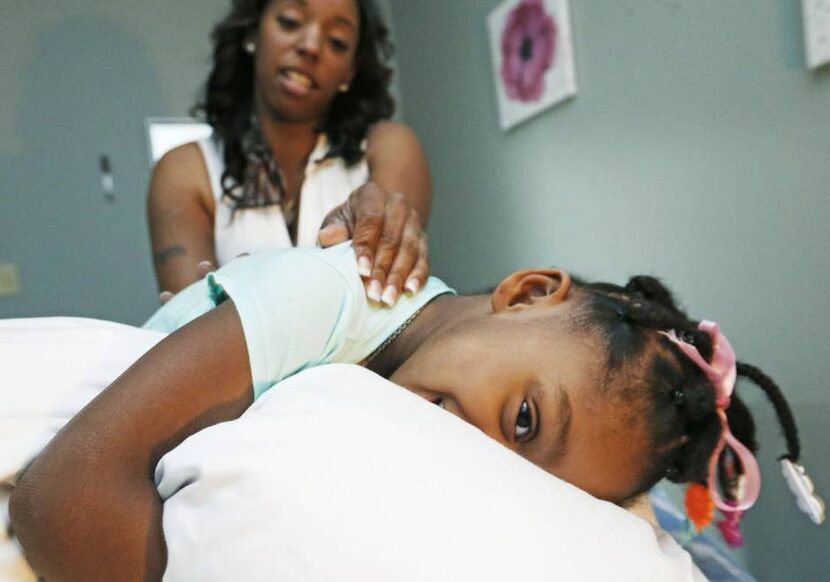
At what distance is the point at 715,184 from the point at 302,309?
33.7 inches

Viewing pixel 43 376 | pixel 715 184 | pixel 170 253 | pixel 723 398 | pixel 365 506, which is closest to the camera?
pixel 365 506

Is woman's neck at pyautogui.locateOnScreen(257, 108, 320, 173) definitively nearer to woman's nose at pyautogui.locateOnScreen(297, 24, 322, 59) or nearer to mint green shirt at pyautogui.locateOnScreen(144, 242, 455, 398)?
woman's nose at pyautogui.locateOnScreen(297, 24, 322, 59)

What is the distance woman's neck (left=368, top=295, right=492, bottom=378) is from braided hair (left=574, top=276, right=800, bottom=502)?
0.45 feet

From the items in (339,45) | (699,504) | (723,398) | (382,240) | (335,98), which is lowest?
(699,504)

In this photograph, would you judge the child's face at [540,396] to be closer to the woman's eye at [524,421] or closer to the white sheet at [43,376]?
the woman's eye at [524,421]

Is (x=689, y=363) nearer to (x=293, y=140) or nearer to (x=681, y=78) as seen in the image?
(x=681, y=78)

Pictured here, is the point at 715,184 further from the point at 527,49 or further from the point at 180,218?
the point at 180,218

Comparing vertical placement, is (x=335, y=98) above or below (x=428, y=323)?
above

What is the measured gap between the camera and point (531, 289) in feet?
2.78

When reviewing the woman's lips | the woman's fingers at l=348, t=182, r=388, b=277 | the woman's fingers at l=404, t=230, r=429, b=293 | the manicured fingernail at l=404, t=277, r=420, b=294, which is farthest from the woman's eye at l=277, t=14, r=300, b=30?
the manicured fingernail at l=404, t=277, r=420, b=294

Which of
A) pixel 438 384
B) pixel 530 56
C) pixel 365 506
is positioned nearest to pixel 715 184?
pixel 530 56

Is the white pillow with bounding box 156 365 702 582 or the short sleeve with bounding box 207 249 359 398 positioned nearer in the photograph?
the white pillow with bounding box 156 365 702 582

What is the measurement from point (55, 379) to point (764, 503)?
1126 millimetres

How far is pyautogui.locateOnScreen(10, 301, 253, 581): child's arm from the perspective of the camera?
504 millimetres
